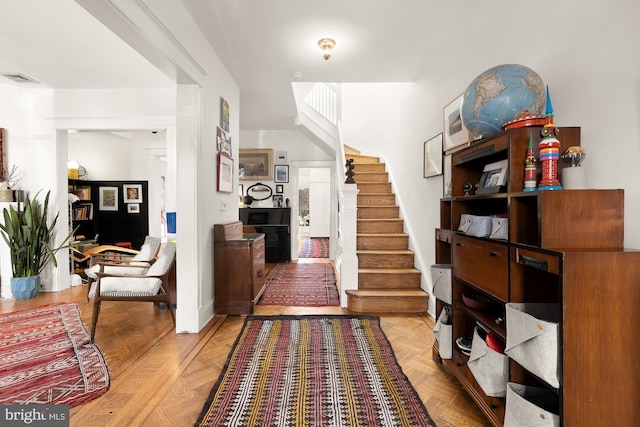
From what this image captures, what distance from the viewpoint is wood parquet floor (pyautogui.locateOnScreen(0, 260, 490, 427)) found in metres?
1.68

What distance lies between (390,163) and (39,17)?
4.23 metres

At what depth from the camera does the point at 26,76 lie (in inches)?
146

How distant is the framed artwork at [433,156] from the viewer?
2999mm

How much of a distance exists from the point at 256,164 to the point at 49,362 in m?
4.79

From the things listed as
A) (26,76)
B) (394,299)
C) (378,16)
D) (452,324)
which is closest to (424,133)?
(378,16)

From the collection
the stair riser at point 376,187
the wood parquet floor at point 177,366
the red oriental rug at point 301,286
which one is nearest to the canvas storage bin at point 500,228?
the wood parquet floor at point 177,366

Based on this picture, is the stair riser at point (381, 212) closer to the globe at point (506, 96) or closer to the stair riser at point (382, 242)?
the stair riser at point (382, 242)

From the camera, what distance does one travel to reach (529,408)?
3.90 ft

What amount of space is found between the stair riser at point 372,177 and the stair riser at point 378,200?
Answer: 1.55 ft

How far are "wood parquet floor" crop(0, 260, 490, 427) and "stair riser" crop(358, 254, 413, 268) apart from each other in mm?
645

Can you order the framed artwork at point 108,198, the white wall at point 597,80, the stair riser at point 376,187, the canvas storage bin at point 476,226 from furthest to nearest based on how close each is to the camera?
1. the framed artwork at point 108,198
2. the stair riser at point 376,187
3. the canvas storage bin at point 476,226
4. the white wall at point 597,80

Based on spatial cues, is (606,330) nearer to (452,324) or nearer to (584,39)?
(452,324)

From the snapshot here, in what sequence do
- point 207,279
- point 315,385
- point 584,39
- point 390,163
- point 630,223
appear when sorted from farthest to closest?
1. point 390,163
2. point 207,279
3. point 315,385
4. point 584,39
5. point 630,223

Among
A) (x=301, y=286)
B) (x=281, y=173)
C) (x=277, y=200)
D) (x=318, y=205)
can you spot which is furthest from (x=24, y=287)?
(x=318, y=205)
